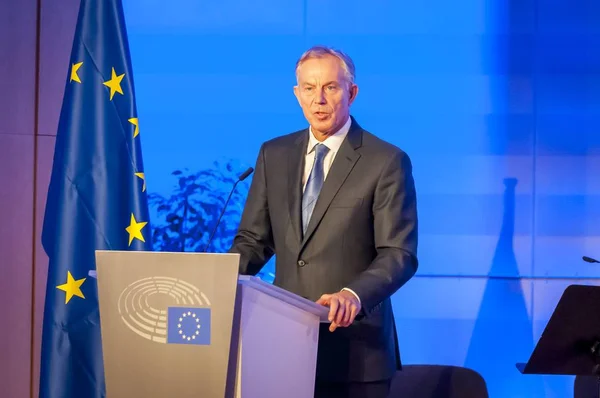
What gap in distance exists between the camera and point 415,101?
417cm

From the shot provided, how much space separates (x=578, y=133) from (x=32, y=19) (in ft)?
9.77

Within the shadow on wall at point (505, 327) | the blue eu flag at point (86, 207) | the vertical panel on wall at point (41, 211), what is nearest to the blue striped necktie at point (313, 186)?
the blue eu flag at point (86, 207)

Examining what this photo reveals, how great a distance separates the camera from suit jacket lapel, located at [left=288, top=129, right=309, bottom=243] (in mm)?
2414

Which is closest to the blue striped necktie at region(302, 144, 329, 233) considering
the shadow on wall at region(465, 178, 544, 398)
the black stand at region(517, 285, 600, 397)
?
the black stand at region(517, 285, 600, 397)

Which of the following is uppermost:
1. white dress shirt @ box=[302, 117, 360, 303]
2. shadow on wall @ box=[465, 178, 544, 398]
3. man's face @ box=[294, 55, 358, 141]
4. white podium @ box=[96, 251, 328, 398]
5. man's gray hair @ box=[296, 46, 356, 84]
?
man's gray hair @ box=[296, 46, 356, 84]

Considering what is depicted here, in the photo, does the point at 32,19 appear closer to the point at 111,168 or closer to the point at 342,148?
the point at 111,168

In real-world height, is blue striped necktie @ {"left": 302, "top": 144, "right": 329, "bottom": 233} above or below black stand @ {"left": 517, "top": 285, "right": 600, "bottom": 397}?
above

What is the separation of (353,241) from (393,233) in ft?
0.42

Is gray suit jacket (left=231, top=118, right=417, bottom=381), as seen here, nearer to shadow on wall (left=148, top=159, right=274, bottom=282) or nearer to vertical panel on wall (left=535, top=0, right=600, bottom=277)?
shadow on wall (left=148, top=159, right=274, bottom=282)

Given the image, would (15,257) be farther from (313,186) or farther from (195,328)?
(195,328)

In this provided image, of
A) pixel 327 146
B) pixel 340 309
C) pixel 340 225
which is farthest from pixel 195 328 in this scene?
pixel 327 146

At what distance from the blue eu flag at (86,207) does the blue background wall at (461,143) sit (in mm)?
849

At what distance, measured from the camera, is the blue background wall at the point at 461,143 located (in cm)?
412

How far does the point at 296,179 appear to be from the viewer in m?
2.50
